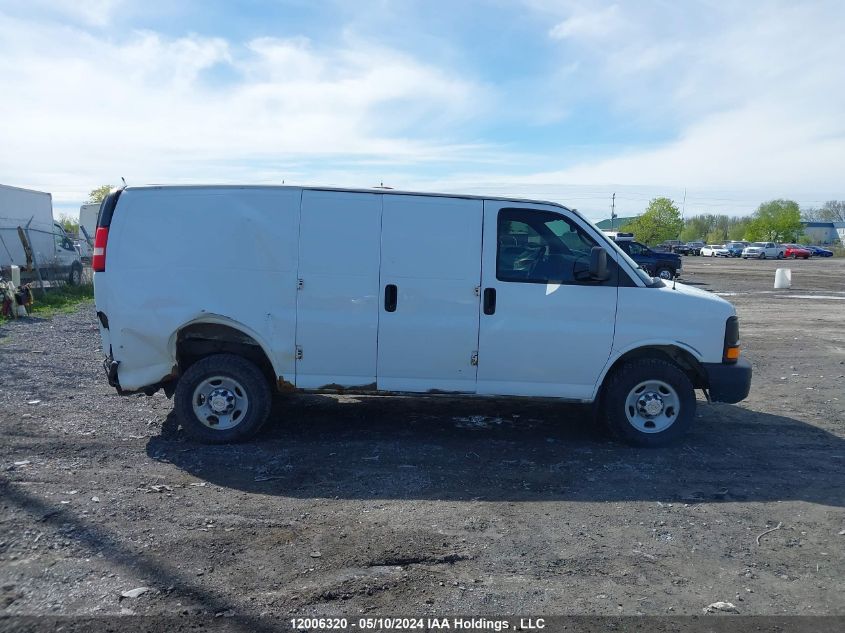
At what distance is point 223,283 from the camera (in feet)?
20.1

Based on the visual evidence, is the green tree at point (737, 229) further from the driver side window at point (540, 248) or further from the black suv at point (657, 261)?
the driver side window at point (540, 248)

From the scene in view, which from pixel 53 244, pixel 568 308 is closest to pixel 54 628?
pixel 568 308

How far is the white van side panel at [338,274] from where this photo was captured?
615 centimetres

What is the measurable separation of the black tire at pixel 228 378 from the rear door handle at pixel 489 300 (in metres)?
2.14

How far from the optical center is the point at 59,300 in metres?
18.1

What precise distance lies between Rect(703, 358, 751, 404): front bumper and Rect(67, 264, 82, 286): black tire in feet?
67.7

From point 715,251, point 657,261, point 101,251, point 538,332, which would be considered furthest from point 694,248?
point 101,251

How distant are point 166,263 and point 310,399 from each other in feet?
8.48

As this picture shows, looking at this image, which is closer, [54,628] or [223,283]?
[54,628]

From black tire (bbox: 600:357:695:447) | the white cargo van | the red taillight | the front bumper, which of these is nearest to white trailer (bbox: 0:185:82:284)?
the red taillight

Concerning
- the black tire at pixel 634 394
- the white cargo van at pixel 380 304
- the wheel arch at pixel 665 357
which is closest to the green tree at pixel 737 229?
the wheel arch at pixel 665 357

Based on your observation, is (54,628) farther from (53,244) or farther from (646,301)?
(53,244)

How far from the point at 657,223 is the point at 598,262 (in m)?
81.5

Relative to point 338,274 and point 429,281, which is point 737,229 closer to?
point 429,281
